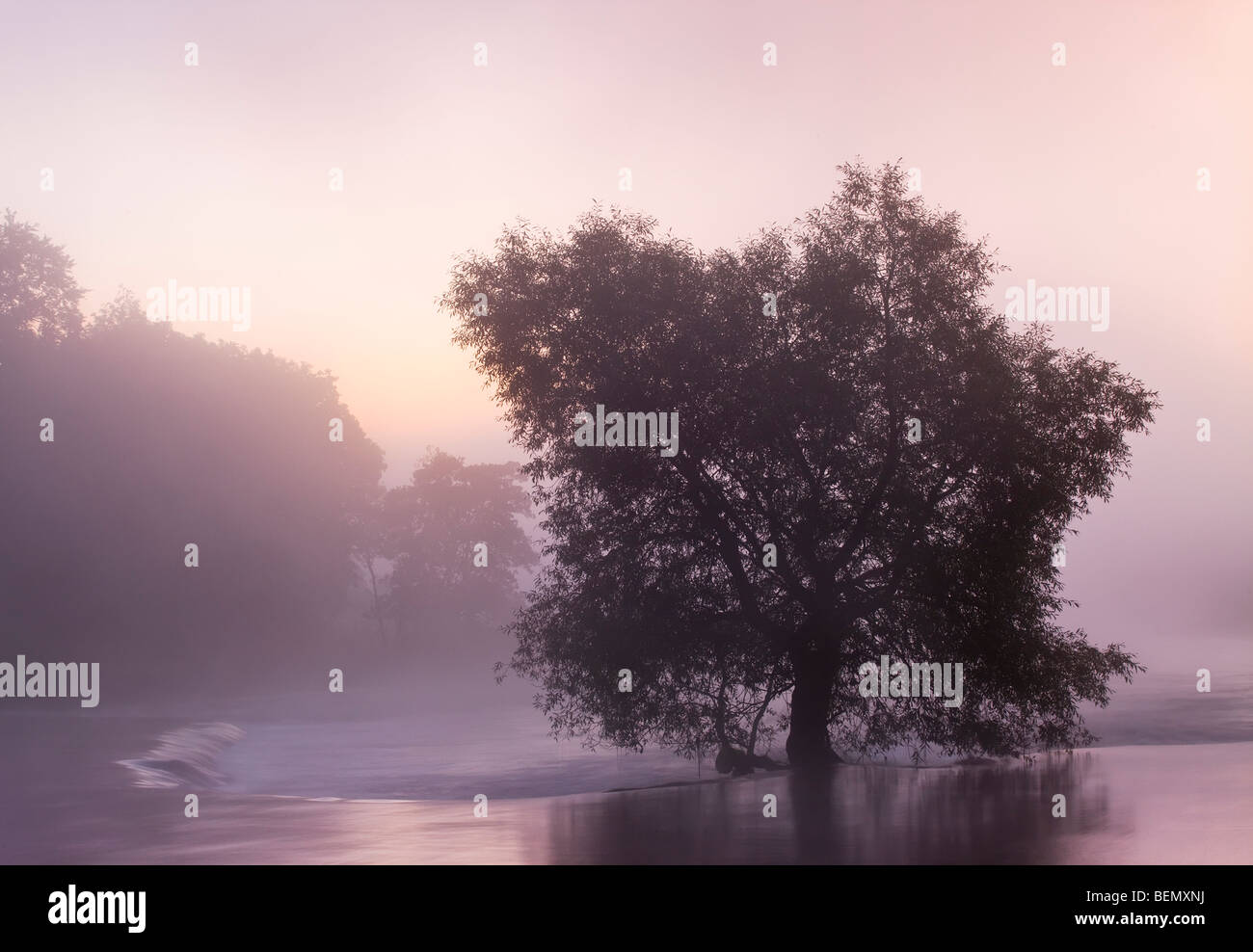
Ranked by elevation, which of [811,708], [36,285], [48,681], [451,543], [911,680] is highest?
[36,285]

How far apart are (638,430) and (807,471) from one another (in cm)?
393

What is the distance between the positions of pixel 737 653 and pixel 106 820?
1350 cm

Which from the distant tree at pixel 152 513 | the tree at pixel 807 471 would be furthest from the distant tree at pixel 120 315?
the tree at pixel 807 471

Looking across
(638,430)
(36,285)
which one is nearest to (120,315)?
(36,285)

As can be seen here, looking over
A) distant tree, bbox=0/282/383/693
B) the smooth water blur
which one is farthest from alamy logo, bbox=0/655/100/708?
the smooth water blur

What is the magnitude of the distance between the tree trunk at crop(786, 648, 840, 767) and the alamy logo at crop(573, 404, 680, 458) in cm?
577

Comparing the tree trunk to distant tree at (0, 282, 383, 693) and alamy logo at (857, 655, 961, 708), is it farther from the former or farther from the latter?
distant tree at (0, 282, 383, 693)

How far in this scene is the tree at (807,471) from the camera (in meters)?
22.1

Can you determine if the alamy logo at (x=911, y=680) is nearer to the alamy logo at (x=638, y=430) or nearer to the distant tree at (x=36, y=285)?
the alamy logo at (x=638, y=430)

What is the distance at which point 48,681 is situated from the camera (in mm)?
54094

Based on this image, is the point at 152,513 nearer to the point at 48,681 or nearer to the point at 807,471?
the point at 48,681
